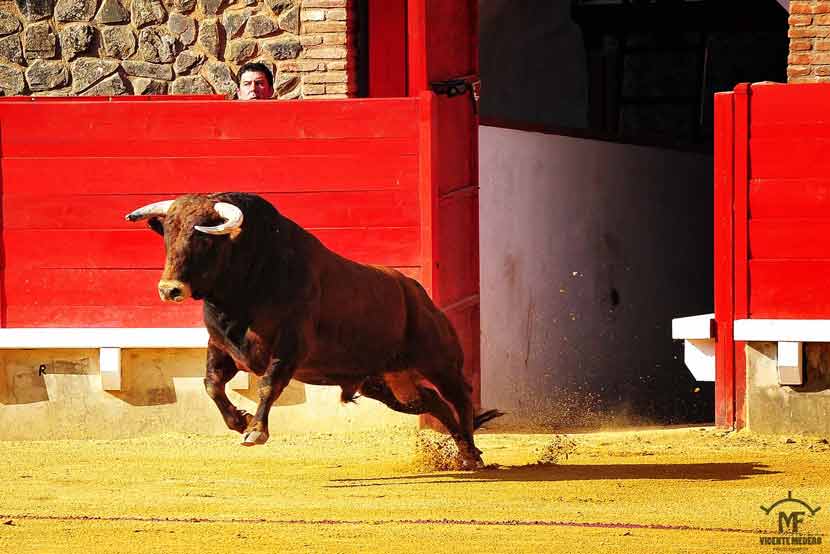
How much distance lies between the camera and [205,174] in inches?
380

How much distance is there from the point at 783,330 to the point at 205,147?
2.88 meters

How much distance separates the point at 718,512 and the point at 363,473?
1.78 m

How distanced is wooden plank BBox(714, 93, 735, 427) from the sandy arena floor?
0.69 feet

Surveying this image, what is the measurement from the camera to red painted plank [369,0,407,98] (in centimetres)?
1095

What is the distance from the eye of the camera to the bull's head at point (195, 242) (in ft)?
24.3

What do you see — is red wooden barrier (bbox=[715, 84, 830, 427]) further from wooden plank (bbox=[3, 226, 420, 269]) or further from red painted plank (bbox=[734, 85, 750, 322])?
wooden plank (bbox=[3, 226, 420, 269])

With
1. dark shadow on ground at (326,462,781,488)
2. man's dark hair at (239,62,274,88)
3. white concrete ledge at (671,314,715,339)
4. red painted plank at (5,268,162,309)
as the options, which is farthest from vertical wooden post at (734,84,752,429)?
red painted plank at (5,268,162,309)

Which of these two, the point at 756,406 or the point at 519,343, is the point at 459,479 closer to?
the point at 756,406

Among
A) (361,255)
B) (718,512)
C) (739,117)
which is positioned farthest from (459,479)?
(739,117)

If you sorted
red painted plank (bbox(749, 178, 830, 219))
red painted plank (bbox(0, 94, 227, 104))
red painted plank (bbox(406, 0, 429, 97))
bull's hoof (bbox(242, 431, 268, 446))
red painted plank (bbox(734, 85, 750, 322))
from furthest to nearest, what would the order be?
red painted plank (bbox(0, 94, 227, 104)), red painted plank (bbox(406, 0, 429, 97)), red painted plank (bbox(734, 85, 750, 322)), red painted plank (bbox(749, 178, 830, 219)), bull's hoof (bbox(242, 431, 268, 446))

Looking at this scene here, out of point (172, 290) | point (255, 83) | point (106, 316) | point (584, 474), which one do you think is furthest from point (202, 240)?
point (255, 83)

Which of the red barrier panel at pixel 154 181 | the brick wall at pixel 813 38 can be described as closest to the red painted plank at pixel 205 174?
the red barrier panel at pixel 154 181

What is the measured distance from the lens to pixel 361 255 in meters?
9.56

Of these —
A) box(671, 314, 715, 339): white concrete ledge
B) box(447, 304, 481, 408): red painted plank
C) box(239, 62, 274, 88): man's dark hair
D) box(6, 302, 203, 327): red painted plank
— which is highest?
box(239, 62, 274, 88): man's dark hair
